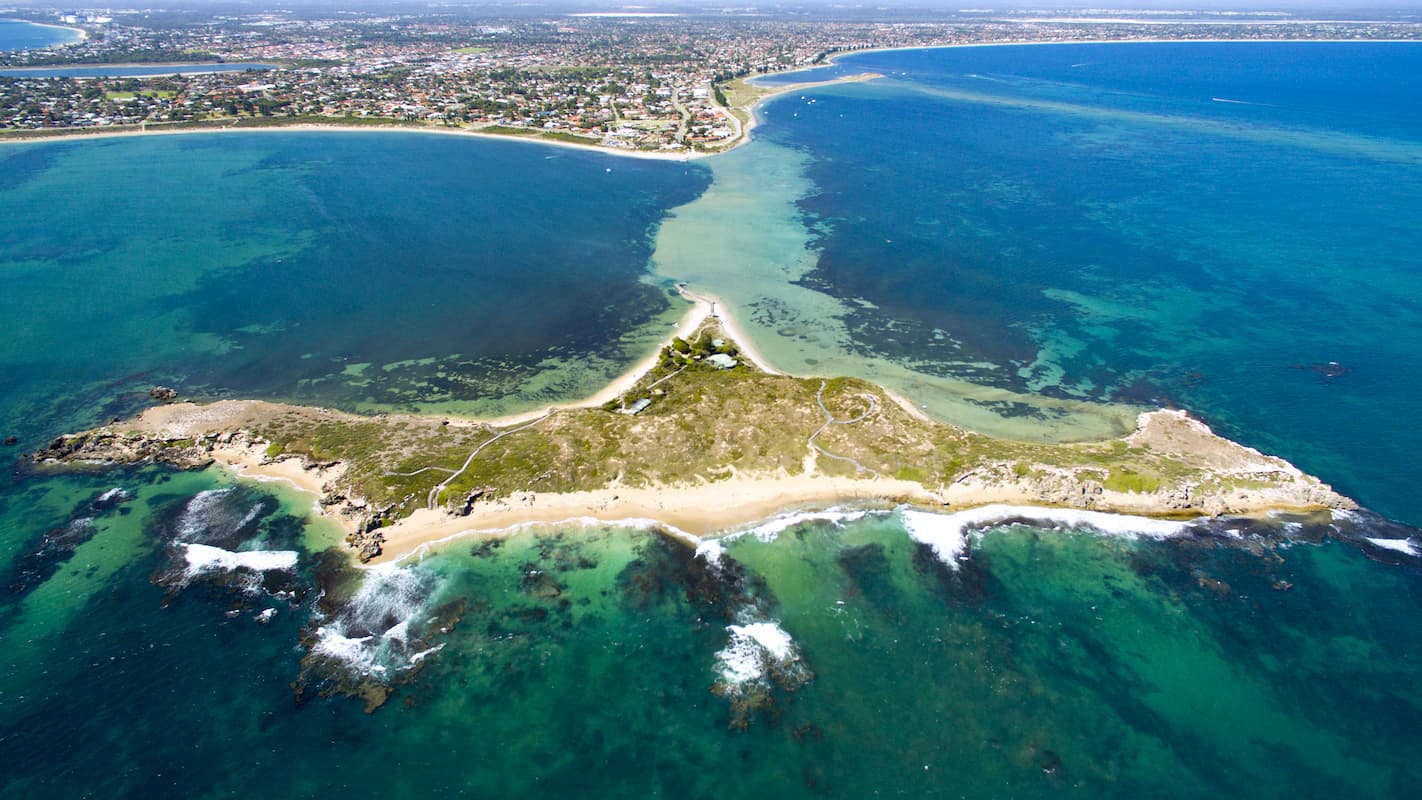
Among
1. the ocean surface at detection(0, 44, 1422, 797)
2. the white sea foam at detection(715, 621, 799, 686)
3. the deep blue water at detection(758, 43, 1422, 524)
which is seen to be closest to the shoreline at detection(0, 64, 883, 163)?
the deep blue water at detection(758, 43, 1422, 524)

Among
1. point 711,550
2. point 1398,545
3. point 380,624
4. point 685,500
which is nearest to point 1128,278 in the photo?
point 1398,545

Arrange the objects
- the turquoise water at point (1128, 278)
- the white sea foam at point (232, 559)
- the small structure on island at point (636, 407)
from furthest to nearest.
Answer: the turquoise water at point (1128, 278) < the small structure on island at point (636, 407) < the white sea foam at point (232, 559)

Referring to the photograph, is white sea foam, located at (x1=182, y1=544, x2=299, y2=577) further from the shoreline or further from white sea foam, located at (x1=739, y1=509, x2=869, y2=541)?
the shoreline

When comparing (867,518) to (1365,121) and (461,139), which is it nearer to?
(461,139)

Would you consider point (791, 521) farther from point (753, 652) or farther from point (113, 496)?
point (113, 496)

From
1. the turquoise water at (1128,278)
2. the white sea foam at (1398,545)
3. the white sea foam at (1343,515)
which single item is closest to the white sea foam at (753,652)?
the turquoise water at (1128,278)

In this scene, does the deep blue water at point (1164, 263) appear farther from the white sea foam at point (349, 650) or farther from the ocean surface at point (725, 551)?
the white sea foam at point (349, 650)

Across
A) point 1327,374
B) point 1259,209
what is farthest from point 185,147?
point 1259,209
